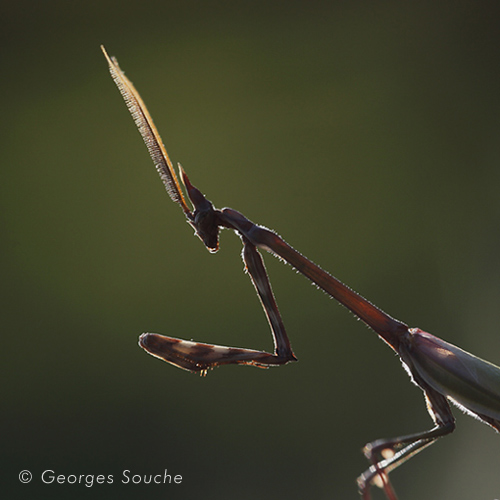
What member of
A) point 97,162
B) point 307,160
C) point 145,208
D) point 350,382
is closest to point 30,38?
point 97,162

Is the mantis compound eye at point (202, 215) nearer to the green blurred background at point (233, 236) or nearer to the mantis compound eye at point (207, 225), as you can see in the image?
the mantis compound eye at point (207, 225)

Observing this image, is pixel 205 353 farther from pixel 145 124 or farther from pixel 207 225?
pixel 145 124

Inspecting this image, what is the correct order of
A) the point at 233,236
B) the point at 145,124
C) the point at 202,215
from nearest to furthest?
the point at 145,124
the point at 202,215
the point at 233,236

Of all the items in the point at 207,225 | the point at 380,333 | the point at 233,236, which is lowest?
the point at 380,333

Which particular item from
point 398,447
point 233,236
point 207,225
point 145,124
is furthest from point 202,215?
point 233,236

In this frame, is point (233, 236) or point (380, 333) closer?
point (380, 333)

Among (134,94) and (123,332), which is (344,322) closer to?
(123,332)
